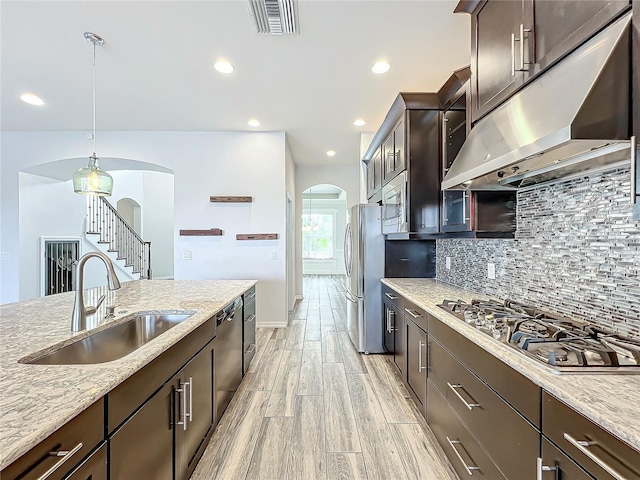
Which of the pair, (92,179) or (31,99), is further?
(31,99)

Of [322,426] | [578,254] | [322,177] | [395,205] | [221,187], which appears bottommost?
[322,426]

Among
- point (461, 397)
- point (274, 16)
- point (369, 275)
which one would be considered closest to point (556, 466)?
point (461, 397)

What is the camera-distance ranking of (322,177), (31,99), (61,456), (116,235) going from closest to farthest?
1. (61,456)
2. (31,99)
3. (322,177)
4. (116,235)

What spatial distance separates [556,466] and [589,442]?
0.57ft

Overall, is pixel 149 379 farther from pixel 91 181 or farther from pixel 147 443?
pixel 91 181

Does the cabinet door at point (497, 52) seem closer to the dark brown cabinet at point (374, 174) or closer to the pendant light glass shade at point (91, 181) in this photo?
the dark brown cabinet at point (374, 174)

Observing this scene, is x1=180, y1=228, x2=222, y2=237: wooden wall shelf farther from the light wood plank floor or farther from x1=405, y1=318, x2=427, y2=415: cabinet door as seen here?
x1=405, y1=318, x2=427, y2=415: cabinet door

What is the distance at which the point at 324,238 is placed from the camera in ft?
38.0

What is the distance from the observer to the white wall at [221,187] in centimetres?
478

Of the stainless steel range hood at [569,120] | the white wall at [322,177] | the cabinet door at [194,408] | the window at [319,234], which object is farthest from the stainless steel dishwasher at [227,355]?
the window at [319,234]

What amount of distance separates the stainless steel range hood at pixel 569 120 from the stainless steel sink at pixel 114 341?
189 centimetres

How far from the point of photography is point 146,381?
47.7 inches

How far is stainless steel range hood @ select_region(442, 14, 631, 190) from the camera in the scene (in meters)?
1.01

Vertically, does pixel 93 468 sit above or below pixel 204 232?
below
